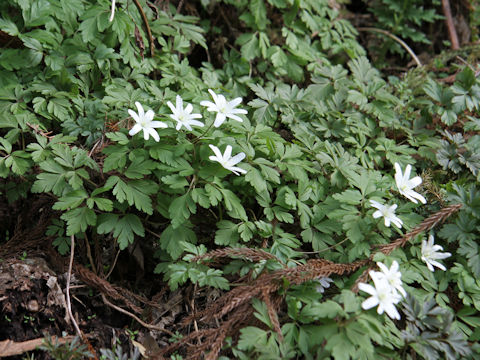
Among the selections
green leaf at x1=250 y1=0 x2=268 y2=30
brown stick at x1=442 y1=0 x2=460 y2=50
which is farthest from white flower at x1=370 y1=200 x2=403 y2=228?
brown stick at x1=442 y1=0 x2=460 y2=50

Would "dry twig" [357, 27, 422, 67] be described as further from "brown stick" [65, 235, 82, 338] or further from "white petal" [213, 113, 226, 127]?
"brown stick" [65, 235, 82, 338]

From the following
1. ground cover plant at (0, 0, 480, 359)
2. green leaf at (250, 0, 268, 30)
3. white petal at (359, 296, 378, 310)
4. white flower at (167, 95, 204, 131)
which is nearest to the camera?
white petal at (359, 296, 378, 310)

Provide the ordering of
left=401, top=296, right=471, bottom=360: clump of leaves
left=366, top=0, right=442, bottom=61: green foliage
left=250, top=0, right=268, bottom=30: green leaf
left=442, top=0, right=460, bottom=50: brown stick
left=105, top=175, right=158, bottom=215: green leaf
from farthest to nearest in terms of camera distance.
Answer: left=442, top=0, right=460, bottom=50: brown stick
left=366, top=0, right=442, bottom=61: green foliage
left=250, top=0, right=268, bottom=30: green leaf
left=105, top=175, right=158, bottom=215: green leaf
left=401, top=296, right=471, bottom=360: clump of leaves

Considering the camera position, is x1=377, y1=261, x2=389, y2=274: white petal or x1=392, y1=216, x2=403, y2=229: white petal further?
x1=392, y1=216, x2=403, y2=229: white petal

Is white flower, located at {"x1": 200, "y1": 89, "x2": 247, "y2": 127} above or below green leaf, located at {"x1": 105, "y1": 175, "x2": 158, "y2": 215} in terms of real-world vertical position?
above

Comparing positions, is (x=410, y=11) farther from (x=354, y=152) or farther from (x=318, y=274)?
(x=318, y=274)

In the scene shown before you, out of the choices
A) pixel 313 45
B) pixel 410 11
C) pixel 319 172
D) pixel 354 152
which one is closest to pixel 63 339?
pixel 319 172

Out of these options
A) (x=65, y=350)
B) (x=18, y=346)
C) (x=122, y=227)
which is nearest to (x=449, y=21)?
(x=122, y=227)

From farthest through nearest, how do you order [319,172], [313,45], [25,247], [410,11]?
1. [410,11]
2. [313,45]
3. [319,172]
4. [25,247]
